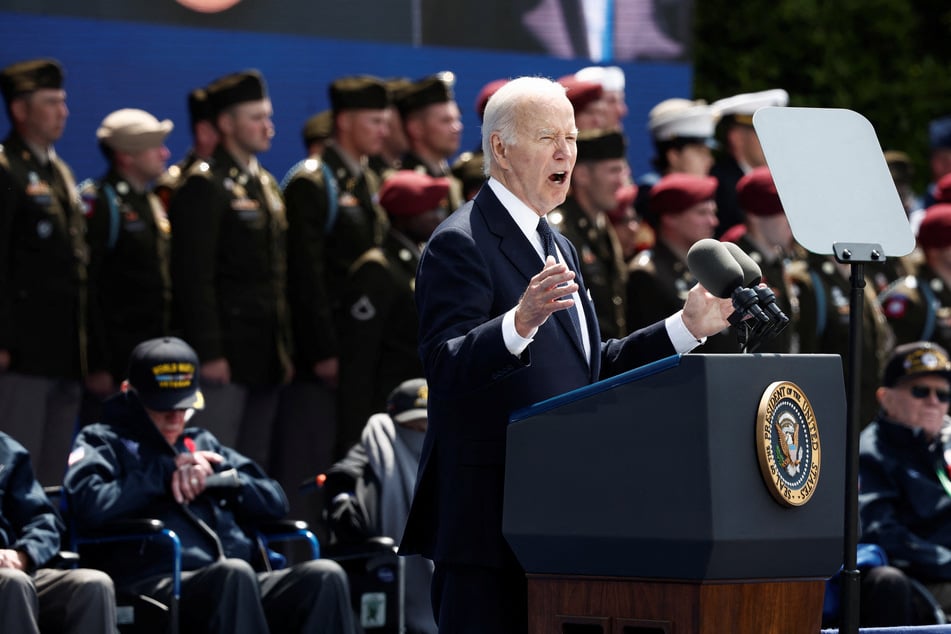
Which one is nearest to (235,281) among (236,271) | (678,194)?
(236,271)

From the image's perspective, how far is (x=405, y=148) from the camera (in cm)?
854

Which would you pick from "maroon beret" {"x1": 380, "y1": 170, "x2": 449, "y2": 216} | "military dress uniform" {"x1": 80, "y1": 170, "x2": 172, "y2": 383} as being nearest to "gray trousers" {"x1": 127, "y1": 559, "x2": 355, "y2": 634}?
"military dress uniform" {"x1": 80, "y1": 170, "x2": 172, "y2": 383}

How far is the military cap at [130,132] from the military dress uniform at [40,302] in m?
0.38

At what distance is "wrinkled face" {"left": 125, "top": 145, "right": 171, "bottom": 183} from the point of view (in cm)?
734

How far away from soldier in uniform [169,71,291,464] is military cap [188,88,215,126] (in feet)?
0.59

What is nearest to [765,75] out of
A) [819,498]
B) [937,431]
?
[937,431]

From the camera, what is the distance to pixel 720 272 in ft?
11.1

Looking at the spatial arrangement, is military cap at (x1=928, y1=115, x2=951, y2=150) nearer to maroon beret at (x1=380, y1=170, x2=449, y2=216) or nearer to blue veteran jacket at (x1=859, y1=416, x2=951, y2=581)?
blue veteran jacket at (x1=859, y1=416, x2=951, y2=581)

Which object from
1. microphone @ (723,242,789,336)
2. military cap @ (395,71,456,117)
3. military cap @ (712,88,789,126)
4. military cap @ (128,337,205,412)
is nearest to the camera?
microphone @ (723,242,789,336)

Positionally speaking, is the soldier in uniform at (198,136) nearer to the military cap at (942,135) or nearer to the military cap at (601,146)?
the military cap at (601,146)

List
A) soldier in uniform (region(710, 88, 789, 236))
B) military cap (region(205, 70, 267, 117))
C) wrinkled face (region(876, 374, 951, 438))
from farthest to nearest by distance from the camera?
soldier in uniform (region(710, 88, 789, 236)) < military cap (region(205, 70, 267, 117)) < wrinkled face (region(876, 374, 951, 438))

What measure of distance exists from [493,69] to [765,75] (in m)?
5.41

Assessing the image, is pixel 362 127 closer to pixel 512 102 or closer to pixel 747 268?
pixel 512 102

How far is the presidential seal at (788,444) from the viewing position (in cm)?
315
